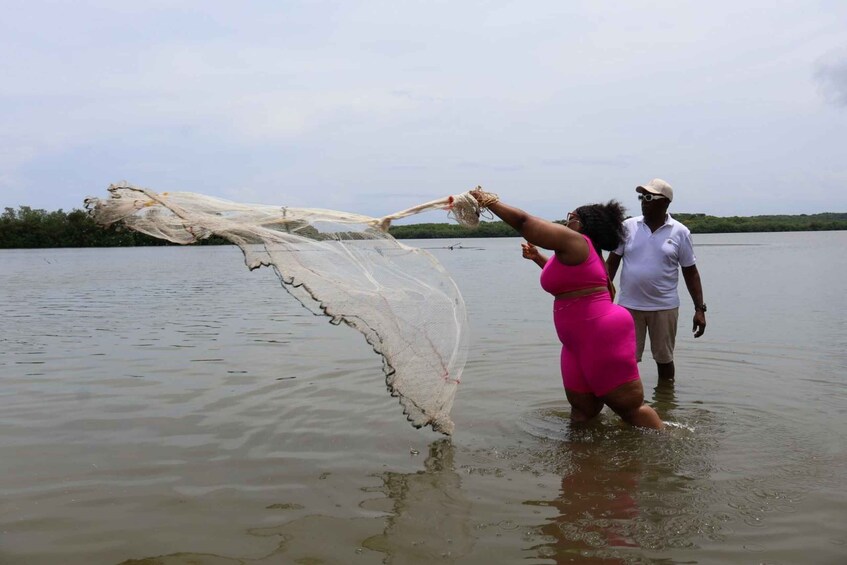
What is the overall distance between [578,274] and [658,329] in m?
2.18

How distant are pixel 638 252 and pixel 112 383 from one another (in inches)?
231

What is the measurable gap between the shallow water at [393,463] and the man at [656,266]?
860 millimetres

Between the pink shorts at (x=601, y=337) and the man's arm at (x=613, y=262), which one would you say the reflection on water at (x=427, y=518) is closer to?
the pink shorts at (x=601, y=337)

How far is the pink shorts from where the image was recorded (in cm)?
455

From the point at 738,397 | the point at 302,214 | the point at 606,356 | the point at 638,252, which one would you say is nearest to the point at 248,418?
the point at 302,214

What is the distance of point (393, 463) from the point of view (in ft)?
16.2

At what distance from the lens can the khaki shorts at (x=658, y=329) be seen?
20.5ft

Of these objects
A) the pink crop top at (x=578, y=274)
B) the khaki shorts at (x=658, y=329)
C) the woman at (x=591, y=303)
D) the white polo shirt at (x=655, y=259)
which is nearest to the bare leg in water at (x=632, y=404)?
the woman at (x=591, y=303)

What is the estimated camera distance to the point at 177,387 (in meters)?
7.45

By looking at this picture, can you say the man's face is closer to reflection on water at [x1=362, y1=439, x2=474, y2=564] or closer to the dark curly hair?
the dark curly hair

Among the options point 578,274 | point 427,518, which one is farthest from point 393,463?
point 578,274

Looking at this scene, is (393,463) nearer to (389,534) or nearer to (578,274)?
(389,534)

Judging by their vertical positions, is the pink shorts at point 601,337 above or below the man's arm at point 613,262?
below

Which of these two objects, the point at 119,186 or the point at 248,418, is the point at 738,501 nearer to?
the point at 248,418
